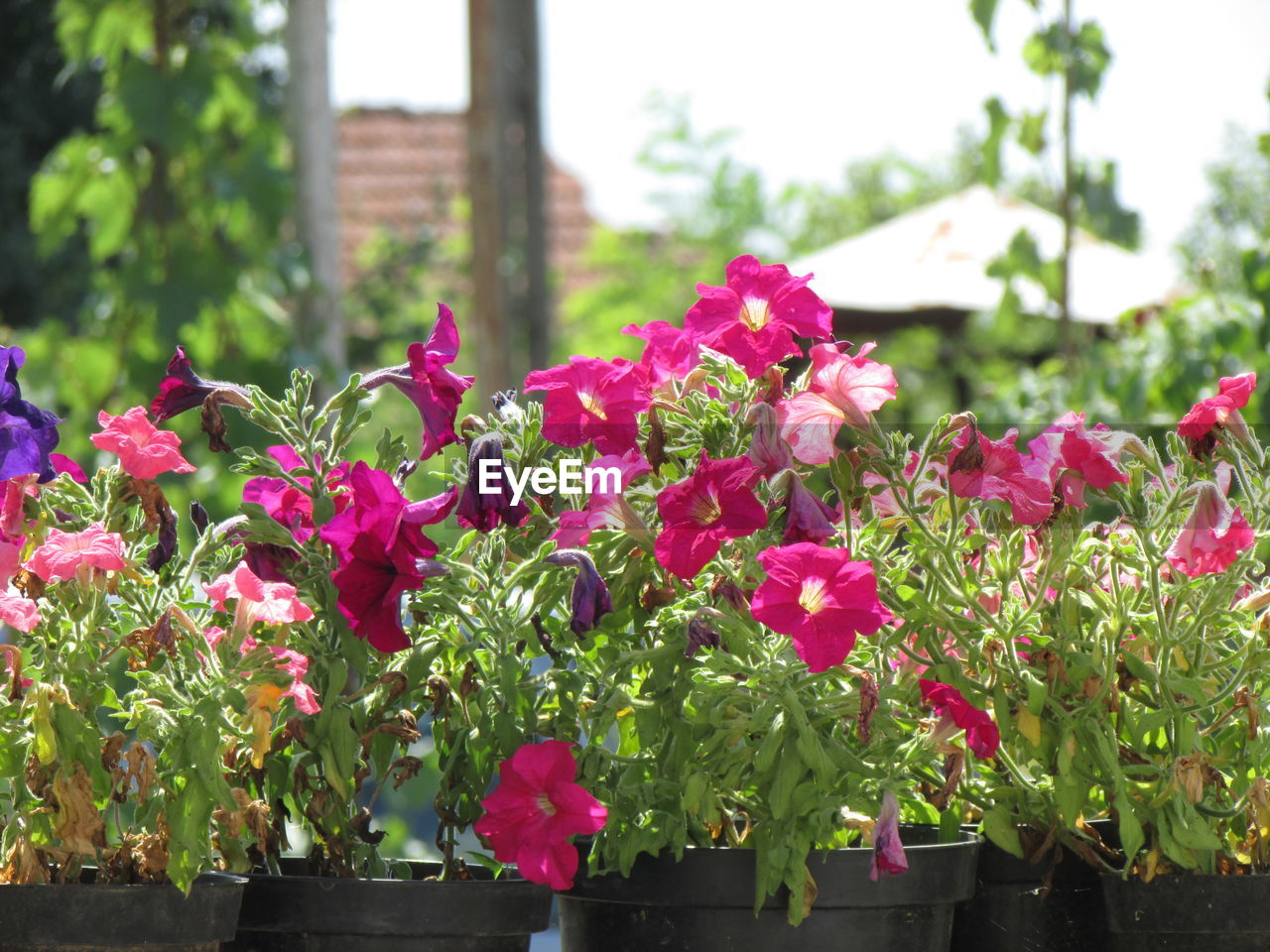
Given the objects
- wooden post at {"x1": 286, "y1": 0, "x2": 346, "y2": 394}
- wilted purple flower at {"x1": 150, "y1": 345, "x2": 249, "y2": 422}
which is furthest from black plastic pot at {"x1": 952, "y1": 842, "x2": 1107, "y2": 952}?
wooden post at {"x1": 286, "y1": 0, "x2": 346, "y2": 394}

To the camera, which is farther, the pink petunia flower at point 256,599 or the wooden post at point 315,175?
the wooden post at point 315,175

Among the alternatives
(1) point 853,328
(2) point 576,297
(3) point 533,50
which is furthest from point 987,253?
(2) point 576,297

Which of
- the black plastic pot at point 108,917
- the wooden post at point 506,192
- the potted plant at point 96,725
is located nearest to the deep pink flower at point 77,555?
the potted plant at point 96,725

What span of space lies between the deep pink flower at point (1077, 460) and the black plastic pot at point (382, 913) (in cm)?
55

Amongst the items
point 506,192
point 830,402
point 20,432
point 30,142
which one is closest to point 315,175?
point 506,192

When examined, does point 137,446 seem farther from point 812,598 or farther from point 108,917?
point 812,598

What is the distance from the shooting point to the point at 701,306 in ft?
4.04

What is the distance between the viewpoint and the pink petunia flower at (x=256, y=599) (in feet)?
3.58

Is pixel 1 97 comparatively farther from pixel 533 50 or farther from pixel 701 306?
pixel 701 306

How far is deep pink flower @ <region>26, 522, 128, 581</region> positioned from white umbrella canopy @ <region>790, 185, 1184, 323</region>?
4.72 m

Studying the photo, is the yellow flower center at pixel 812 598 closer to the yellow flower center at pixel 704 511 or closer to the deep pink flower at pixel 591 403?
the yellow flower center at pixel 704 511

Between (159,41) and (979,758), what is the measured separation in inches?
135

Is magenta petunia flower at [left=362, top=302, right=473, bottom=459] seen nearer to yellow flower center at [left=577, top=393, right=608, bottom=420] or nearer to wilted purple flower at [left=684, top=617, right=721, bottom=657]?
yellow flower center at [left=577, top=393, right=608, bottom=420]

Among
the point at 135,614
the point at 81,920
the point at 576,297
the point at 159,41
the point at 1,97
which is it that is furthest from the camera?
the point at 576,297
